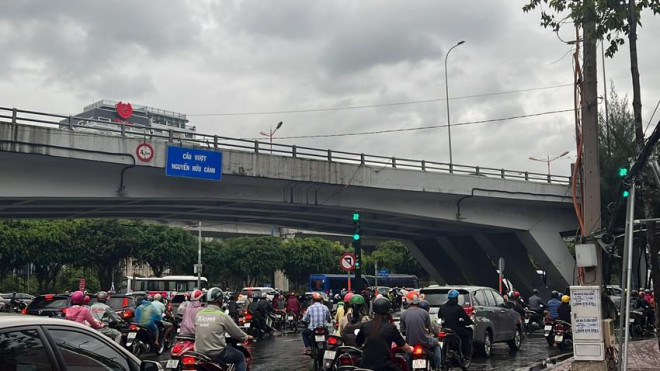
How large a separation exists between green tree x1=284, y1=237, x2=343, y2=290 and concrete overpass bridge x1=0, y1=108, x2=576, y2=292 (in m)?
24.4

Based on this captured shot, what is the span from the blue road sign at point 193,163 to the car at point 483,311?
45.7 feet

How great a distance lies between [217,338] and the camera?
27.7ft

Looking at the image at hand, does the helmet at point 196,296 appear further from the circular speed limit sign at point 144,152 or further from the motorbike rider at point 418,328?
the circular speed limit sign at point 144,152

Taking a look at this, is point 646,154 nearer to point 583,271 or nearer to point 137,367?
point 583,271

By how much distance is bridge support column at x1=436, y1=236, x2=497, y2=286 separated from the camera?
153 feet

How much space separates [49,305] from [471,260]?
32537 millimetres

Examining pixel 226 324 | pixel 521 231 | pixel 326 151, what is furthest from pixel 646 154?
pixel 521 231

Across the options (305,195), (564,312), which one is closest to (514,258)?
(305,195)

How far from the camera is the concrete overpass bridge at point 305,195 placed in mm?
25953

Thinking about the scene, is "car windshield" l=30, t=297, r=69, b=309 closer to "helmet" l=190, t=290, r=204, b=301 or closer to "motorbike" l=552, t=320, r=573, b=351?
"helmet" l=190, t=290, r=204, b=301

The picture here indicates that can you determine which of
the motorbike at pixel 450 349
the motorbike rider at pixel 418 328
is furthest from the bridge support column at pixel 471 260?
the motorbike rider at pixel 418 328

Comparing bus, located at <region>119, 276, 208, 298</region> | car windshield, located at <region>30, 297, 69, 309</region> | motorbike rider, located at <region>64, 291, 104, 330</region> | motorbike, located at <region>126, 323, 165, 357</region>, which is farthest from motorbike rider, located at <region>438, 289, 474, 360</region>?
bus, located at <region>119, 276, 208, 298</region>

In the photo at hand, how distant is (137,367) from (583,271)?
9.27m

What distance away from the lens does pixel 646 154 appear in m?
10.6
